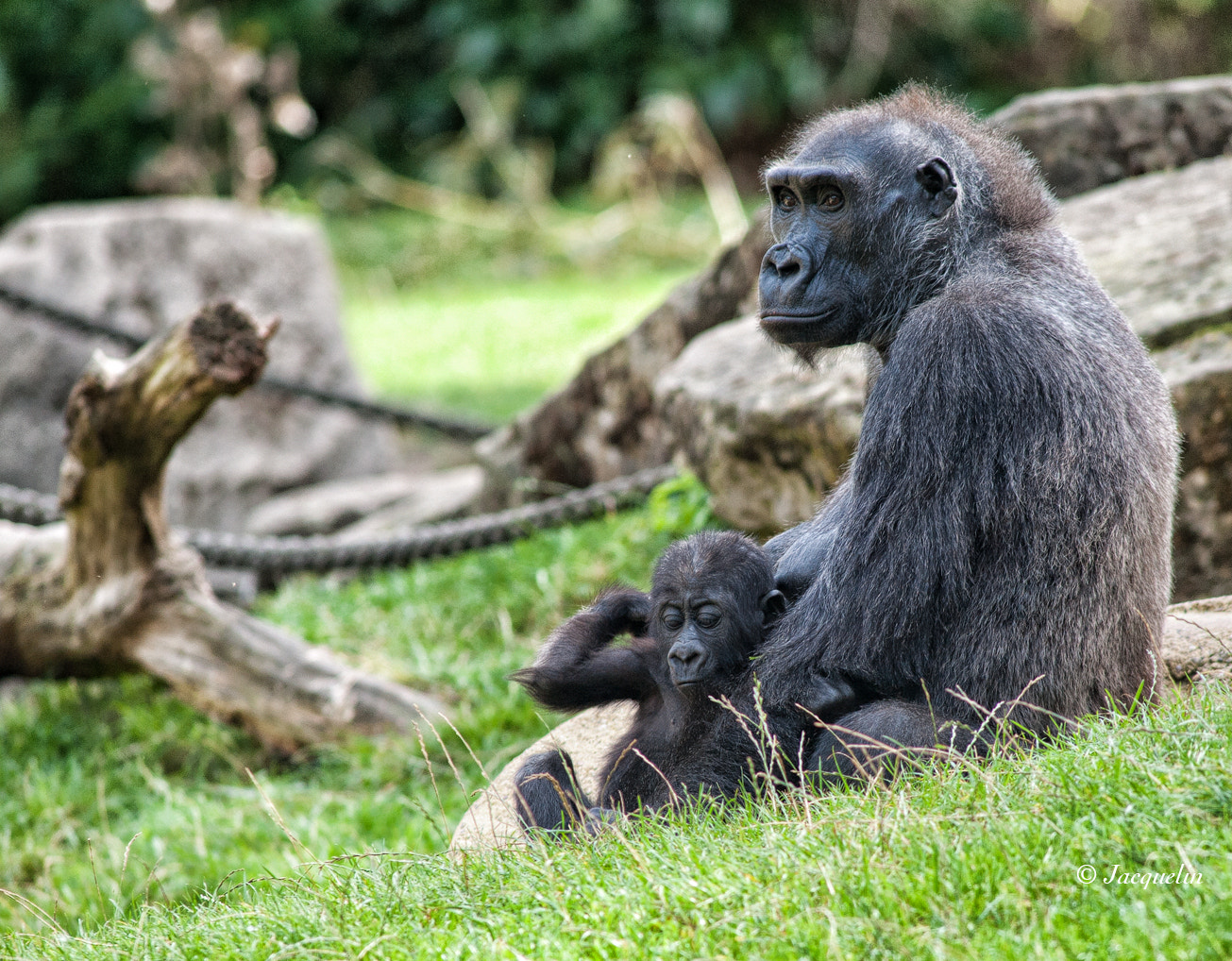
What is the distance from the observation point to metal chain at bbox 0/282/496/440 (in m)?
8.25

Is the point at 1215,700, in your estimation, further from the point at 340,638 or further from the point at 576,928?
the point at 340,638

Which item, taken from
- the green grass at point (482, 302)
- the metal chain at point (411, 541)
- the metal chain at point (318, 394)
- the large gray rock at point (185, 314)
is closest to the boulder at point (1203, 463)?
the metal chain at point (411, 541)

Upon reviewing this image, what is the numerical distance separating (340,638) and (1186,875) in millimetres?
4889

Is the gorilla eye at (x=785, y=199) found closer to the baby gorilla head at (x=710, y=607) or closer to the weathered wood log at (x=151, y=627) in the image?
the baby gorilla head at (x=710, y=607)

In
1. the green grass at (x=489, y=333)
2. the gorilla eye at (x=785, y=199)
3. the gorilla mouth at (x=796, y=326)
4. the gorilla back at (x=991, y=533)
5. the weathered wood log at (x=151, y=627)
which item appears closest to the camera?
Answer: the gorilla back at (x=991, y=533)

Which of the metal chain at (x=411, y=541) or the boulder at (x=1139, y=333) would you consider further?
the metal chain at (x=411, y=541)

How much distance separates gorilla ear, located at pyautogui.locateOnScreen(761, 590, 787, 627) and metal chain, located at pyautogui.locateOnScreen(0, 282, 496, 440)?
5.47 m

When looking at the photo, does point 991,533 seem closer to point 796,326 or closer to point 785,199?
point 796,326

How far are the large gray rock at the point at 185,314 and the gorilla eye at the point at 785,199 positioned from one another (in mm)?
6613

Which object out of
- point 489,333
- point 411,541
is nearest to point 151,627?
point 411,541

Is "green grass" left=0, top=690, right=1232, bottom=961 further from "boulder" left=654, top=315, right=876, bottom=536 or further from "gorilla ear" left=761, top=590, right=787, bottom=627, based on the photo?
"boulder" left=654, top=315, right=876, bottom=536

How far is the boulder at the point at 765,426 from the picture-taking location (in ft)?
17.1

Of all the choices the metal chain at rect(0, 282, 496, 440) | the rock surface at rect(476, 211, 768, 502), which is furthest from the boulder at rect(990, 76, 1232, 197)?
the metal chain at rect(0, 282, 496, 440)

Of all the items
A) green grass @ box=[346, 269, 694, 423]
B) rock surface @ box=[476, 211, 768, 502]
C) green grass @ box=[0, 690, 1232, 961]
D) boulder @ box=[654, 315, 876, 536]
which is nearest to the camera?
green grass @ box=[0, 690, 1232, 961]
